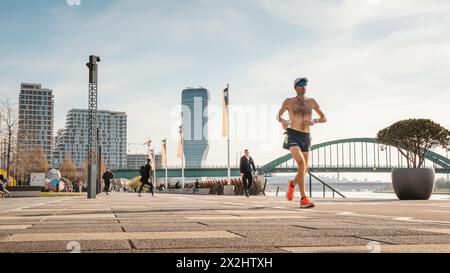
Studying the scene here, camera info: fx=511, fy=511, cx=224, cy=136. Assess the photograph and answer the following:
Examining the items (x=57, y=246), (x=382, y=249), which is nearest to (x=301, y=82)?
(x=382, y=249)

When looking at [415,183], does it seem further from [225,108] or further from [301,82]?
[225,108]

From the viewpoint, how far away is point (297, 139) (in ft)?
28.2

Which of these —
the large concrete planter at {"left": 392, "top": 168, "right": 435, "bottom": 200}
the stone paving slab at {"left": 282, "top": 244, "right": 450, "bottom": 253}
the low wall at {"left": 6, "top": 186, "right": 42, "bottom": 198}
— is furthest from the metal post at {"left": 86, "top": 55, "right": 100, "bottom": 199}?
the stone paving slab at {"left": 282, "top": 244, "right": 450, "bottom": 253}

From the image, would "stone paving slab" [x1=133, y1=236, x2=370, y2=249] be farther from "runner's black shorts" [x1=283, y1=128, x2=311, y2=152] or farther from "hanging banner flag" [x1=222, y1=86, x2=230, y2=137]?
"hanging banner flag" [x1=222, y1=86, x2=230, y2=137]

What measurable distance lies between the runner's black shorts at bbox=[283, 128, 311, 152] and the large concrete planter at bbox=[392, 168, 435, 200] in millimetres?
8714

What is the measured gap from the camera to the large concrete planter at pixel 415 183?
16.1 metres

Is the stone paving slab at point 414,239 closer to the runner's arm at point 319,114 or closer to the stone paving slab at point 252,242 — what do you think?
the stone paving slab at point 252,242

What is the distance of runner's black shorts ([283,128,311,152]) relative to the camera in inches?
339

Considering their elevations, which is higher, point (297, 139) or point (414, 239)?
point (297, 139)

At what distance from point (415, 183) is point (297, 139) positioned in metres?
9.01
